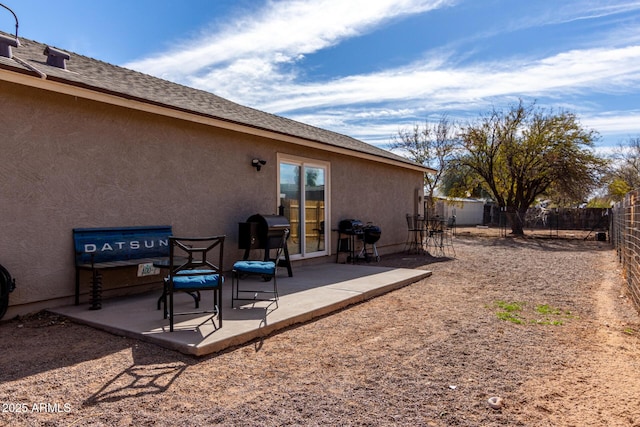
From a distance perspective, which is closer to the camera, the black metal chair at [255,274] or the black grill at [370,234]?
the black metal chair at [255,274]

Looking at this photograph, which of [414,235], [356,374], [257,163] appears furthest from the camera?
[414,235]

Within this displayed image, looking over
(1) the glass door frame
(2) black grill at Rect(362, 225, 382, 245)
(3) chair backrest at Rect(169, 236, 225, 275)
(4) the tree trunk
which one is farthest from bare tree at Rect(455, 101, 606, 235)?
(3) chair backrest at Rect(169, 236, 225, 275)

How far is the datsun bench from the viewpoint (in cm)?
488

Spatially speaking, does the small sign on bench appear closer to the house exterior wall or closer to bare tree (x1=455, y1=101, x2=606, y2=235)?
the house exterior wall

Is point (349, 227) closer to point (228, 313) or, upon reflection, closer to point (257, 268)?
point (257, 268)

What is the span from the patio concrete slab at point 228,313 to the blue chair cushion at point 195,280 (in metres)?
0.43

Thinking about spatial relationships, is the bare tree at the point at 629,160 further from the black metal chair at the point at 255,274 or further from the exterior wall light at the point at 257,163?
the black metal chair at the point at 255,274

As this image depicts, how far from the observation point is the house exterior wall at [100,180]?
4590 millimetres

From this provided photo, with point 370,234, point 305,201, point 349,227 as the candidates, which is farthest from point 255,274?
point 370,234

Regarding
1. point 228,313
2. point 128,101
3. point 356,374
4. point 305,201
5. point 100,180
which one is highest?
point 128,101

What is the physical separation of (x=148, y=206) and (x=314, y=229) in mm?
3991

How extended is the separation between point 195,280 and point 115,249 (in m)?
1.90

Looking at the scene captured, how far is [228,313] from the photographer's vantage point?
472 cm

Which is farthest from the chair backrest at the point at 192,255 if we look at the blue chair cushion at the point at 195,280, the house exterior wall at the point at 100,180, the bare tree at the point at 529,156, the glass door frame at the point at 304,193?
the bare tree at the point at 529,156
